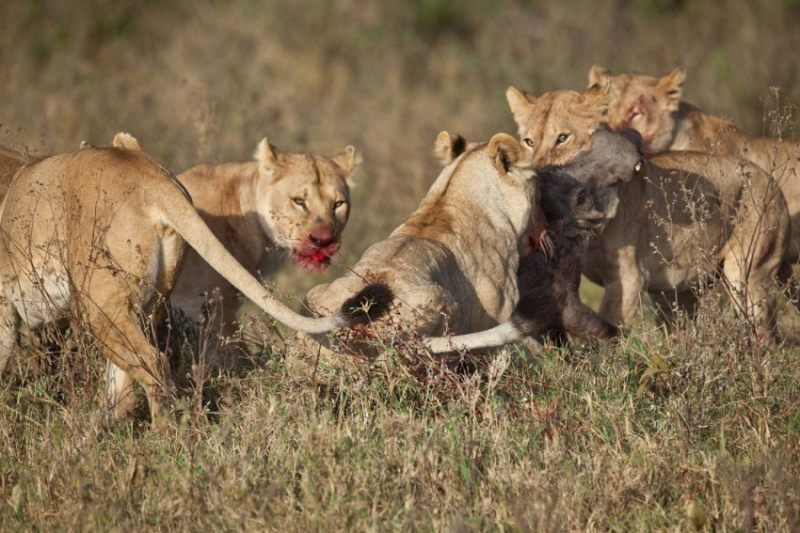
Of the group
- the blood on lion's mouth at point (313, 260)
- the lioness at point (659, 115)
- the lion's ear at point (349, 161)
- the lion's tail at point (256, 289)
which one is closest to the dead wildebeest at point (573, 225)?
the lion's tail at point (256, 289)

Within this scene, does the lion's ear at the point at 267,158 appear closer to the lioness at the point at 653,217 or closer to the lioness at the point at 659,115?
the lioness at the point at 653,217

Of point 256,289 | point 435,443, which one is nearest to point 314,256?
point 256,289

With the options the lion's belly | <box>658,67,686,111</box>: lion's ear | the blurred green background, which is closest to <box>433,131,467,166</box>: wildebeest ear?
the lion's belly

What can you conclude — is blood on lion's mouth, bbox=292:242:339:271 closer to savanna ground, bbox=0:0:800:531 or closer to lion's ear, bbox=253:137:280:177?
lion's ear, bbox=253:137:280:177

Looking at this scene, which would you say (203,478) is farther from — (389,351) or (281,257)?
(281,257)

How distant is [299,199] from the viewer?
20.9 feet

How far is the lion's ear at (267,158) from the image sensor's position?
6406 mm

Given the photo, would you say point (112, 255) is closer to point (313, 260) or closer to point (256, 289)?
point (256, 289)

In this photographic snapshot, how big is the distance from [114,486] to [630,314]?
118 inches

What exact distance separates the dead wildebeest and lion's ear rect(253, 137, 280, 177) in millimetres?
1448

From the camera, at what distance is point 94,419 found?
165 inches

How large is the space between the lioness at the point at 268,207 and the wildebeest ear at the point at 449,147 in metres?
0.93

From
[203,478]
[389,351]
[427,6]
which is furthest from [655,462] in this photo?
[427,6]

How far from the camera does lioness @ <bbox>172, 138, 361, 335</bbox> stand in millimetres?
6223
